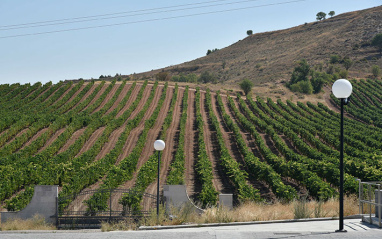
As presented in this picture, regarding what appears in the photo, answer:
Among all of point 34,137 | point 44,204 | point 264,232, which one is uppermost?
point 34,137

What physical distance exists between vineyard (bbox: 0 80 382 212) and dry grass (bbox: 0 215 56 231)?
305 centimetres

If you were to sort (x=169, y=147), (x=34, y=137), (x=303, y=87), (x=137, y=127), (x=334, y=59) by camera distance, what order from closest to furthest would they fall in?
(x=169, y=147), (x=34, y=137), (x=137, y=127), (x=303, y=87), (x=334, y=59)

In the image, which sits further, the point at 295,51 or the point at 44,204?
the point at 295,51

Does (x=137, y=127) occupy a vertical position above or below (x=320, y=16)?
below

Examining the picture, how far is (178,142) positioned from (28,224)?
1248 inches

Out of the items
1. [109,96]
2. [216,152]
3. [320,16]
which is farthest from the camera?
[320,16]

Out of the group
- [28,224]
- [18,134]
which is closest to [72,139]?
[18,134]

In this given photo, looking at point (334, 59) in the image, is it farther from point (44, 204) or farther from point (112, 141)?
point (44, 204)

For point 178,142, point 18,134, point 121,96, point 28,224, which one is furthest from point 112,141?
point 28,224

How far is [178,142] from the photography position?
159 ft

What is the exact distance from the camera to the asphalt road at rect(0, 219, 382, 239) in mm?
12680

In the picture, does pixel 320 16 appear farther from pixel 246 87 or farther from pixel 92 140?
pixel 92 140

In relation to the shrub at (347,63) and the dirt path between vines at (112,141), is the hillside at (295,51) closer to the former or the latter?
the shrub at (347,63)

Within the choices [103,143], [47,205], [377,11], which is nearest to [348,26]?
[377,11]
